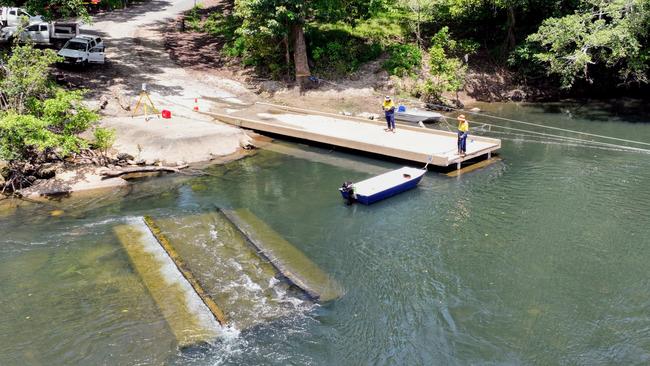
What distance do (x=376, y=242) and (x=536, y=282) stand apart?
4.96 m

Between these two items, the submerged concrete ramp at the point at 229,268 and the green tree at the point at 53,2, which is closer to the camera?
the submerged concrete ramp at the point at 229,268

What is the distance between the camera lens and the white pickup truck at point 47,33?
32719 mm

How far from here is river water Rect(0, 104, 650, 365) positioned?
12547 mm

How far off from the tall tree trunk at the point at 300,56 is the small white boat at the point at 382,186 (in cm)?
1485

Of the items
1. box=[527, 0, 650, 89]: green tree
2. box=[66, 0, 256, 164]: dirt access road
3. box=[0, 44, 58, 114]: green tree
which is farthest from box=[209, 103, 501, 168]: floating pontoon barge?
box=[527, 0, 650, 89]: green tree

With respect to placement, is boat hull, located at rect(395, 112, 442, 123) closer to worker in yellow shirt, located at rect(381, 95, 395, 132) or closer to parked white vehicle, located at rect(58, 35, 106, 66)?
worker in yellow shirt, located at rect(381, 95, 395, 132)

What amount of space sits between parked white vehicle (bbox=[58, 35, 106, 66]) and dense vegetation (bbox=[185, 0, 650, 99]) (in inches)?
338

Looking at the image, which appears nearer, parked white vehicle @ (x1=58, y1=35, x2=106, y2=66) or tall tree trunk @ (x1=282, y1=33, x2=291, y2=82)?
parked white vehicle @ (x1=58, y1=35, x2=106, y2=66)

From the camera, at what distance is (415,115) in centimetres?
3075

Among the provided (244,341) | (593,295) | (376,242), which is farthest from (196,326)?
(593,295)

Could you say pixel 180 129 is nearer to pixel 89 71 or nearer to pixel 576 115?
pixel 89 71

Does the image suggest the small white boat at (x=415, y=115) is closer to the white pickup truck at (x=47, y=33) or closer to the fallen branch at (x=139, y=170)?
the fallen branch at (x=139, y=170)

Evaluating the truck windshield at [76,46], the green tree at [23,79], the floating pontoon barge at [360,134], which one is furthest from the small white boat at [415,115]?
the truck windshield at [76,46]

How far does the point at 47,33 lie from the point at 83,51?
357 cm
